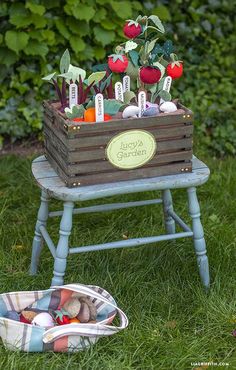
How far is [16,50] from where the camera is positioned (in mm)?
4539

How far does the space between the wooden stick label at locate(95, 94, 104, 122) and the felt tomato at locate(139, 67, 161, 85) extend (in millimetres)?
210

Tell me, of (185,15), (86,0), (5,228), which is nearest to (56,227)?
(5,228)

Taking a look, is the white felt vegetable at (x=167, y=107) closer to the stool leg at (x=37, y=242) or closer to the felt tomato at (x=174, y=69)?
the felt tomato at (x=174, y=69)

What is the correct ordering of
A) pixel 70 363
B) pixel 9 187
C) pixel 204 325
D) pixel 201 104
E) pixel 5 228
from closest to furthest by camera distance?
1. pixel 70 363
2. pixel 204 325
3. pixel 5 228
4. pixel 9 187
5. pixel 201 104

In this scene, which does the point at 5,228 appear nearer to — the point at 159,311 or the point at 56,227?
the point at 56,227

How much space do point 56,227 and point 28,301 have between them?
0.78 metres

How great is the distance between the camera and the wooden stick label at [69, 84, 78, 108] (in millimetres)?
3014

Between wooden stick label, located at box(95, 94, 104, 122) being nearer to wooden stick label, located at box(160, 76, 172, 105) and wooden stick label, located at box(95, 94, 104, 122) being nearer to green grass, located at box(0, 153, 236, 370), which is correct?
wooden stick label, located at box(160, 76, 172, 105)

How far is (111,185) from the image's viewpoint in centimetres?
298

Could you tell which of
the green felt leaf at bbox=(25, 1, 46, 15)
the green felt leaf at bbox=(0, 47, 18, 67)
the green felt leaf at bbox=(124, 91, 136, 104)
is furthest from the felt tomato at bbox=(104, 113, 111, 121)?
the green felt leaf at bbox=(0, 47, 18, 67)

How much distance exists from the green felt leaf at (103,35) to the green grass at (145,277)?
2.97 ft

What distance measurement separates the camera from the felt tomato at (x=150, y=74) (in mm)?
Answer: 2986

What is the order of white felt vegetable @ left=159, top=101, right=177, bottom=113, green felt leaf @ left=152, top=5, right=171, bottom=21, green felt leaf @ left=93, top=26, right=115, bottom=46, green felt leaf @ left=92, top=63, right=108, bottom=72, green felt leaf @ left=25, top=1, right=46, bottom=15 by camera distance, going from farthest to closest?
1. green felt leaf @ left=152, top=5, right=171, bottom=21
2. green felt leaf @ left=93, top=26, right=115, bottom=46
3. green felt leaf @ left=25, top=1, right=46, bottom=15
4. green felt leaf @ left=92, top=63, right=108, bottom=72
5. white felt vegetable @ left=159, top=101, right=177, bottom=113

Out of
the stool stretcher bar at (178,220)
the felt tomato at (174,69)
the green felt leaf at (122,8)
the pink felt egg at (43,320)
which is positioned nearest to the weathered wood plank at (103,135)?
the felt tomato at (174,69)
